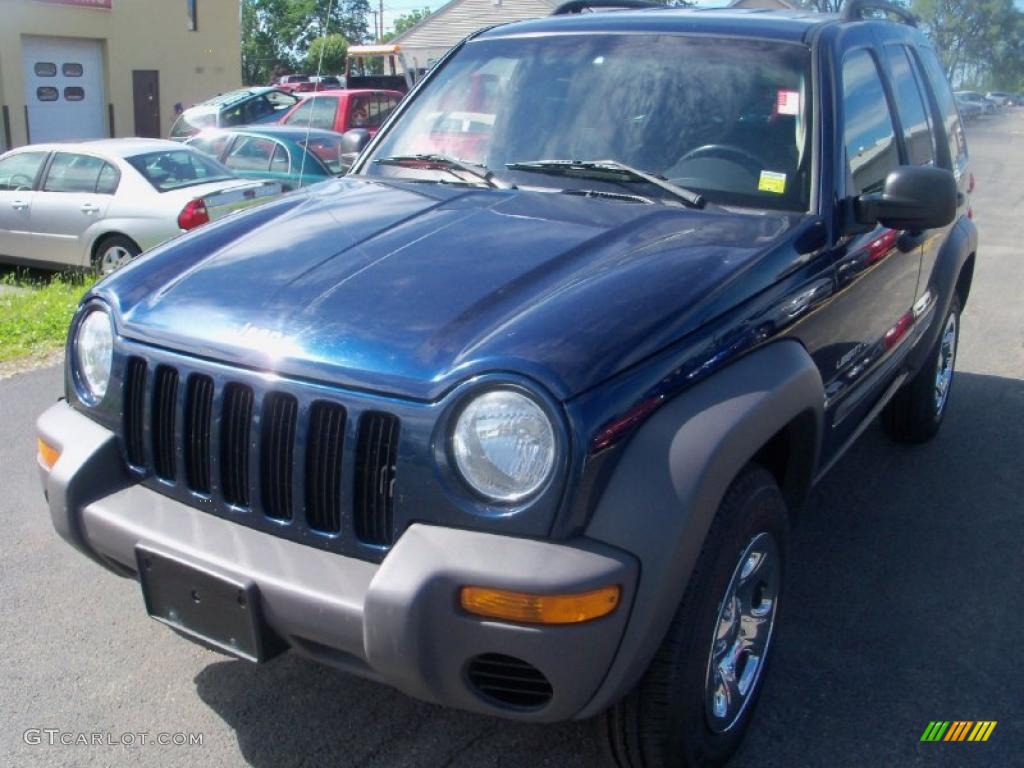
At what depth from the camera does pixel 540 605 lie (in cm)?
220

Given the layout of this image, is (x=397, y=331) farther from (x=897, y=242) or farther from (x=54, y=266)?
(x=54, y=266)

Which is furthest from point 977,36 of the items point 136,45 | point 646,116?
point 646,116

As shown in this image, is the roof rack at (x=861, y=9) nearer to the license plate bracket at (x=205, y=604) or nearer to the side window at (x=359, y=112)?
the license plate bracket at (x=205, y=604)

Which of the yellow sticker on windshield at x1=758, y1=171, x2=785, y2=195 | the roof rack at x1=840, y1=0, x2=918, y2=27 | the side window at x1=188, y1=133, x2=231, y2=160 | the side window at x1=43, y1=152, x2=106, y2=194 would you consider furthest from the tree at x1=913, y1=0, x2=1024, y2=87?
the yellow sticker on windshield at x1=758, y1=171, x2=785, y2=195

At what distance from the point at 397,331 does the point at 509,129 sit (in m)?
1.56

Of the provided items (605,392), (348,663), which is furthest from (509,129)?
(348,663)

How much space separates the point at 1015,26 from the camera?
73312 millimetres

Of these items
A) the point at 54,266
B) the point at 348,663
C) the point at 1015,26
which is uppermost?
the point at 1015,26

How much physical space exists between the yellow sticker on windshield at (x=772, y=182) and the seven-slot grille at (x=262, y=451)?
1.67 m

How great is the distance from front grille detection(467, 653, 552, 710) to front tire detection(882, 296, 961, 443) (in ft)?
10.8

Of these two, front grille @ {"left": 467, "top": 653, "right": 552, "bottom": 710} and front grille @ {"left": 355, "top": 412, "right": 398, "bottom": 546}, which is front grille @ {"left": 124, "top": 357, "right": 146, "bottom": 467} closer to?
front grille @ {"left": 355, "top": 412, "right": 398, "bottom": 546}

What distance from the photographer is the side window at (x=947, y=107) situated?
5.04 m

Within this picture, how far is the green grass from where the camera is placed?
6.94m

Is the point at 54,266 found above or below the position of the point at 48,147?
below
